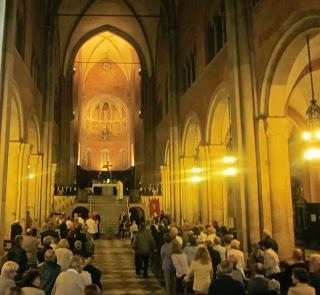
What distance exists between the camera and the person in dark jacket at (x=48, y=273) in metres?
6.84

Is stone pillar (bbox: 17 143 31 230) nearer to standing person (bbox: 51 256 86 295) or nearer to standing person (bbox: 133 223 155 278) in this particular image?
standing person (bbox: 133 223 155 278)

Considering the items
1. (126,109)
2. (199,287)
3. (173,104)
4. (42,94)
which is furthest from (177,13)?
(126,109)

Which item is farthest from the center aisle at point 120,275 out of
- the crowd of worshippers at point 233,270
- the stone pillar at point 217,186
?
the stone pillar at point 217,186

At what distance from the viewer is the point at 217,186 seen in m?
18.0

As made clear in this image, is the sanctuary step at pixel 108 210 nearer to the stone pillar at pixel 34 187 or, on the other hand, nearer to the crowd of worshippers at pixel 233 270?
the stone pillar at pixel 34 187

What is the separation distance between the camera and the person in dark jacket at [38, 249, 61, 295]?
6836mm

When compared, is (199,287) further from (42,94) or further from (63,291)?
(42,94)

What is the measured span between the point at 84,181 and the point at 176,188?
23.6 meters

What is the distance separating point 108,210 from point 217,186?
1273cm

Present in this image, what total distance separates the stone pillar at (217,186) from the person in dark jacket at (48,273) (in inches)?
457

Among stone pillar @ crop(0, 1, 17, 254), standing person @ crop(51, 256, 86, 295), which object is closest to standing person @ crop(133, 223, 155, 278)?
stone pillar @ crop(0, 1, 17, 254)

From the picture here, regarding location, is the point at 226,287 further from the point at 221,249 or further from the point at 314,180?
the point at 314,180

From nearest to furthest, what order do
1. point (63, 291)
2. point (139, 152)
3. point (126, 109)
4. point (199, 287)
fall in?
point (63, 291) → point (199, 287) → point (139, 152) → point (126, 109)

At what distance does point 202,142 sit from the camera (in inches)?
716
